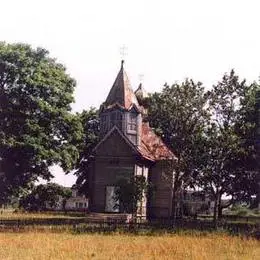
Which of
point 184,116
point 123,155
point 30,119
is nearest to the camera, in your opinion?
point 184,116

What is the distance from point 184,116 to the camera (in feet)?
142

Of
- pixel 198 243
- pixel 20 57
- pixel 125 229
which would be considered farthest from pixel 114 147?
pixel 198 243

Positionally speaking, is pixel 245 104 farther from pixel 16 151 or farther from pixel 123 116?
pixel 16 151

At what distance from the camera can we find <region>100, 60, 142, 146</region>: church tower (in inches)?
2078

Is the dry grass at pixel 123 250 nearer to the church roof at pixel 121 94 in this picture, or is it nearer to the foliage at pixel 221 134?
the foliage at pixel 221 134

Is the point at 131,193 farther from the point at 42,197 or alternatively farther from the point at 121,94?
the point at 42,197

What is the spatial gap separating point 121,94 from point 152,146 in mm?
6061

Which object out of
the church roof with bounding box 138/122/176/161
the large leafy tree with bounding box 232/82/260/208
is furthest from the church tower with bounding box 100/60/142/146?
the large leafy tree with bounding box 232/82/260/208

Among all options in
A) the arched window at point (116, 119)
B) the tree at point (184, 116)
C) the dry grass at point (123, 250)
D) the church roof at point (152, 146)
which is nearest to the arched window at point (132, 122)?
the arched window at point (116, 119)

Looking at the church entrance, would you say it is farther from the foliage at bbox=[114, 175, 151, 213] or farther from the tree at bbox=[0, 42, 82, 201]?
the foliage at bbox=[114, 175, 151, 213]

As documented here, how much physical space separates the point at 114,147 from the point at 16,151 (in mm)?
10048

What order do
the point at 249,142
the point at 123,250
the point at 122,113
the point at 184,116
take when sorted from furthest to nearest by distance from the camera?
the point at 122,113, the point at 249,142, the point at 184,116, the point at 123,250

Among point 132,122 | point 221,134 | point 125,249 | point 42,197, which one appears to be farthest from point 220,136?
point 42,197

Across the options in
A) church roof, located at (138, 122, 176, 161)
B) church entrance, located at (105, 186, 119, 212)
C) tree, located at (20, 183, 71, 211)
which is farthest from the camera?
tree, located at (20, 183, 71, 211)
